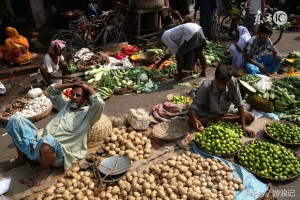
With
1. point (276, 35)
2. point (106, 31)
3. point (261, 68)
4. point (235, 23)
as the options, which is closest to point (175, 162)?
point (261, 68)

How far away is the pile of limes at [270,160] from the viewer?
146 inches

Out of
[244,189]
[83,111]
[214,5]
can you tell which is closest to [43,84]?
[83,111]

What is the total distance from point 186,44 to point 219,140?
2.75 meters

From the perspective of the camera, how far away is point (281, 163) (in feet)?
12.4

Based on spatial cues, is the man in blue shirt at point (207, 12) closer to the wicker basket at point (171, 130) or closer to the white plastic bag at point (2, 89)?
the wicker basket at point (171, 130)

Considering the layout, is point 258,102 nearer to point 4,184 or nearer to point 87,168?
point 87,168

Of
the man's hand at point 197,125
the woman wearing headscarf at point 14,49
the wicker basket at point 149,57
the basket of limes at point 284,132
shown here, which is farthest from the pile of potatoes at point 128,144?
the woman wearing headscarf at point 14,49

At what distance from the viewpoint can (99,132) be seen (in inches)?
167

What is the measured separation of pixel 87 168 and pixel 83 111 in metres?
0.75

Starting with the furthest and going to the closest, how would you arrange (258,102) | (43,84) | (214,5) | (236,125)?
(214,5)
(43,84)
(258,102)
(236,125)

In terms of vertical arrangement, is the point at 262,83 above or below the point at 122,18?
below

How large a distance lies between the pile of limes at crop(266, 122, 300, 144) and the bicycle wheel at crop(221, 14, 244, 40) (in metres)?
5.61

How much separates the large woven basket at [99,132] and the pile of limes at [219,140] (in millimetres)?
1302

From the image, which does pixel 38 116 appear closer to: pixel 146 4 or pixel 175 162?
pixel 175 162
